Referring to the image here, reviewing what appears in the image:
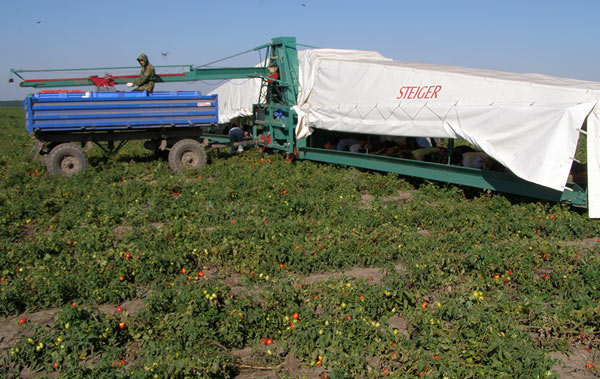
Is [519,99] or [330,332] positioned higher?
[519,99]

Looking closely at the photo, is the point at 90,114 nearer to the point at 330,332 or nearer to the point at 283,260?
the point at 283,260

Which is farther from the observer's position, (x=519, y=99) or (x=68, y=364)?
(x=519, y=99)

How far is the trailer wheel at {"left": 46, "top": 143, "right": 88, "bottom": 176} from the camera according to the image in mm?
11125

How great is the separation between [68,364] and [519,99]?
7.75 m

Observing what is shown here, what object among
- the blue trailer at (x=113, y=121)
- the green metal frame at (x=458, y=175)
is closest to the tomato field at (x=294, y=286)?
the green metal frame at (x=458, y=175)

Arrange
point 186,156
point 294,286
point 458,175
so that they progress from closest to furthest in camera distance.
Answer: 1. point 294,286
2. point 458,175
3. point 186,156

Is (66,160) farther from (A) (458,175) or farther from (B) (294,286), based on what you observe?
(A) (458,175)

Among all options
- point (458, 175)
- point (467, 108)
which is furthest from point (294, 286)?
point (467, 108)

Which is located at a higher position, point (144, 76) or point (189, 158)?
point (144, 76)

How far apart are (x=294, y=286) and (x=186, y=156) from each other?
25.5ft

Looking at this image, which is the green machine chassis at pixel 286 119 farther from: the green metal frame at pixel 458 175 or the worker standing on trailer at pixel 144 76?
the worker standing on trailer at pixel 144 76

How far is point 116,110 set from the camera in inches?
451

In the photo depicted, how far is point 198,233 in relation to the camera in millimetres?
6750

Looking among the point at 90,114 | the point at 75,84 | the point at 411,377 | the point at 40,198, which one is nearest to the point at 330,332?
the point at 411,377
